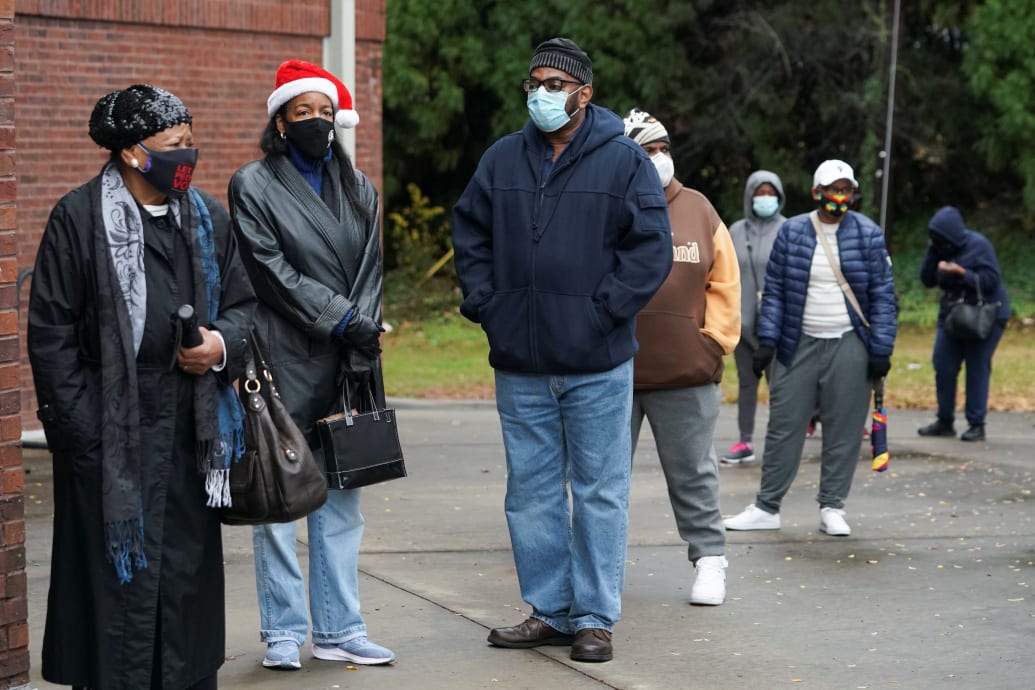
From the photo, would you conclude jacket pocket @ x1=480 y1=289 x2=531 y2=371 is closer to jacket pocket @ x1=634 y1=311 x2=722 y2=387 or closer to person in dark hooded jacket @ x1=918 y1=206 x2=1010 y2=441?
jacket pocket @ x1=634 y1=311 x2=722 y2=387

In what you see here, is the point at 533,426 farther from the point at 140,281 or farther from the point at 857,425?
the point at 857,425

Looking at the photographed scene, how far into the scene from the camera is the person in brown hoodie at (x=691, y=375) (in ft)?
21.8

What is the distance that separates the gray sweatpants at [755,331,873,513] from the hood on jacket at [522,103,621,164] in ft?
8.57

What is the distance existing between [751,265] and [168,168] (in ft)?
21.6

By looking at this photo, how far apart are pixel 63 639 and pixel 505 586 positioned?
2.73 meters

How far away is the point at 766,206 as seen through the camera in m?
10.6

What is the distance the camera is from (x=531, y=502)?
19.4ft

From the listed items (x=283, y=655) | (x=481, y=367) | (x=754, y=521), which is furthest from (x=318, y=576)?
(x=481, y=367)

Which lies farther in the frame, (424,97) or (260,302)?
(424,97)

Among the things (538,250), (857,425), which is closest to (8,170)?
(538,250)

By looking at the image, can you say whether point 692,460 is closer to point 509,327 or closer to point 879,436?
point 509,327

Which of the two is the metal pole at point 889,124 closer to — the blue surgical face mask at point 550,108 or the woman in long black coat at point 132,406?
the blue surgical face mask at point 550,108

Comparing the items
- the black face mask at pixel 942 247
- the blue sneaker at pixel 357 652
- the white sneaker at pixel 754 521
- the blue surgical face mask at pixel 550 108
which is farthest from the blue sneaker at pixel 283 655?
the black face mask at pixel 942 247

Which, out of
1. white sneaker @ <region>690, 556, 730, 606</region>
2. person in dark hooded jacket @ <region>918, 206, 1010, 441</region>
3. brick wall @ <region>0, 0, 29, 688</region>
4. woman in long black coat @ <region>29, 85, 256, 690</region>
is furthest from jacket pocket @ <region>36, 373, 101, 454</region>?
person in dark hooded jacket @ <region>918, 206, 1010, 441</region>
